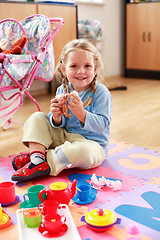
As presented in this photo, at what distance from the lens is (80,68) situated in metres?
1.52

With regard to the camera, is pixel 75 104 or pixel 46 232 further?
pixel 75 104

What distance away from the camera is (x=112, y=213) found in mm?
1065

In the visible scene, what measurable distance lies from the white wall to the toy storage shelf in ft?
0.40

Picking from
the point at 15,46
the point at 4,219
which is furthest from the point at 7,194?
the point at 15,46

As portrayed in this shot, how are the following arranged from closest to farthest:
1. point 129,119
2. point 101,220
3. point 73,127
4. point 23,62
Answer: point 101,220
point 73,127
point 23,62
point 129,119

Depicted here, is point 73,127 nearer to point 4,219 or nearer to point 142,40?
point 4,219

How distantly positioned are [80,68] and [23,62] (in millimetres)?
538

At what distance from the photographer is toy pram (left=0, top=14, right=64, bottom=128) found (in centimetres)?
192

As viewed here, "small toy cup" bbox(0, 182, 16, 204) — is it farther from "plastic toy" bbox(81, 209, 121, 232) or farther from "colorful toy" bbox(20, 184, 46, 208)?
"plastic toy" bbox(81, 209, 121, 232)

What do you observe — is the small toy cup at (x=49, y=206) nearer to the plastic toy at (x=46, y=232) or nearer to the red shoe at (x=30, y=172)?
the plastic toy at (x=46, y=232)

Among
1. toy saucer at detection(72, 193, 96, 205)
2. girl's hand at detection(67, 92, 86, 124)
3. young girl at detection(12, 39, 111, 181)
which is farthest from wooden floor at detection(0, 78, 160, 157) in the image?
toy saucer at detection(72, 193, 96, 205)

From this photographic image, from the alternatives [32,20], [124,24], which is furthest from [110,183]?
[124,24]

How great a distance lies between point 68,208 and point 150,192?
342 mm

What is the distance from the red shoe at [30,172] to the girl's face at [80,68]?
1.33 feet
